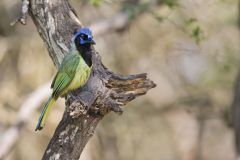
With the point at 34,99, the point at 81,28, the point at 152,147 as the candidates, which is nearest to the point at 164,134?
the point at 152,147

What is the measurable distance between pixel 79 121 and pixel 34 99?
13.1 ft

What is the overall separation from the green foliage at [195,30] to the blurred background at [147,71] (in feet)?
5.55

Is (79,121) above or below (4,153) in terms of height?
below

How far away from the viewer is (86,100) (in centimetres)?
398

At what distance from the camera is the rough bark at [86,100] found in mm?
4008

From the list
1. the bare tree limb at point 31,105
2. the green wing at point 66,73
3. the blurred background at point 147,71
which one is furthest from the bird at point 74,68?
the blurred background at point 147,71

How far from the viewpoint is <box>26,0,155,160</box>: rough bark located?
401cm

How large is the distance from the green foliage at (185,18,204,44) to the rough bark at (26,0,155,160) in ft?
5.67

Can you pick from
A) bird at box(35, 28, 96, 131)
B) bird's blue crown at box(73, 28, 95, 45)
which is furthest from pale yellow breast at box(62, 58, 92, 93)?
bird's blue crown at box(73, 28, 95, 45)

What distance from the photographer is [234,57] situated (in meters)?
8.84

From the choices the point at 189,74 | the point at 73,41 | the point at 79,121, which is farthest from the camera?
the point at 189,74

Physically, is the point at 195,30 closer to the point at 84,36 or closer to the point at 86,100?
the point at 84,36

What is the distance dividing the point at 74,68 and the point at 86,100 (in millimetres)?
429

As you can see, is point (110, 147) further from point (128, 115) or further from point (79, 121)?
point (79, 121)
